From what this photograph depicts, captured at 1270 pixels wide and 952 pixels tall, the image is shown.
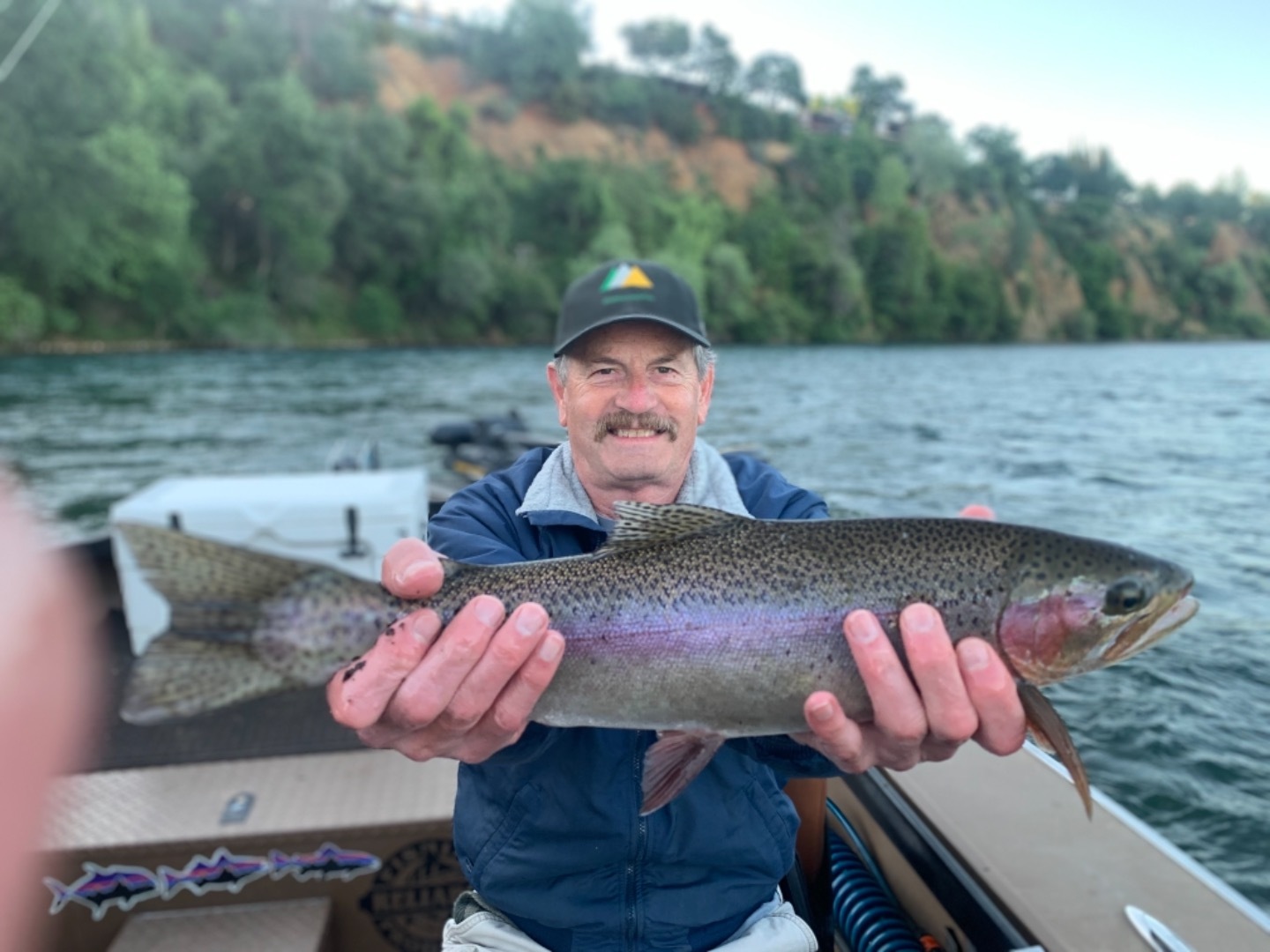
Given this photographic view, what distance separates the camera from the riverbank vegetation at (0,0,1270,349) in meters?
43.5

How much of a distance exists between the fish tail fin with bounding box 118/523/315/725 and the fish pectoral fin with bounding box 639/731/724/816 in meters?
0.94

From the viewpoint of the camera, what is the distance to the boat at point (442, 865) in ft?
8.83

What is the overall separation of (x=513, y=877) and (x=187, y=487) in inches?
161

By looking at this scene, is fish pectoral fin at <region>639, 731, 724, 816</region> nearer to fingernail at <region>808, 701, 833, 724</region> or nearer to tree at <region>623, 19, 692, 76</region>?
fingernail at <region>808, 701, 833, 724</region>

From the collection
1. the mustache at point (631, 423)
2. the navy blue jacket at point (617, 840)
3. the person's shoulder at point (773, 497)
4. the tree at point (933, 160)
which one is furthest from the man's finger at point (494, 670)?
the tree at point (933, 160)

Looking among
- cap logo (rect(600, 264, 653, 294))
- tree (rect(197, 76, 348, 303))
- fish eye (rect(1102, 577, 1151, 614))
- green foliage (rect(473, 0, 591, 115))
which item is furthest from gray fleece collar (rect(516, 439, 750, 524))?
green foliage (rect(473, 0, 591, 115))

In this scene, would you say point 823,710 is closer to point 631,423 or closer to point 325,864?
point 631,423

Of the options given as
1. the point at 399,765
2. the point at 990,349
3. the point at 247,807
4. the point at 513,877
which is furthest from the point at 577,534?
the point at 990,349

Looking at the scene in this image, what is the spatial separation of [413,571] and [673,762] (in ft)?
2.75

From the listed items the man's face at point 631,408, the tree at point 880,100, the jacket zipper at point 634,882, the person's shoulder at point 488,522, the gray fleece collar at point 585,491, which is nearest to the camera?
the jacket zipper at point 634,882

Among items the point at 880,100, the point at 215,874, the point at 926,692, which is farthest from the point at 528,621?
the point at 880,100

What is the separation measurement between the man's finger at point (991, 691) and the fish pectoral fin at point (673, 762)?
658 millimetres

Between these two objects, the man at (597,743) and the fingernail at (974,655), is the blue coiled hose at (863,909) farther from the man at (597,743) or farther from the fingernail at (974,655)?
the fingernail at (974,655)

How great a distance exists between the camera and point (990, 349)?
66.1 m
